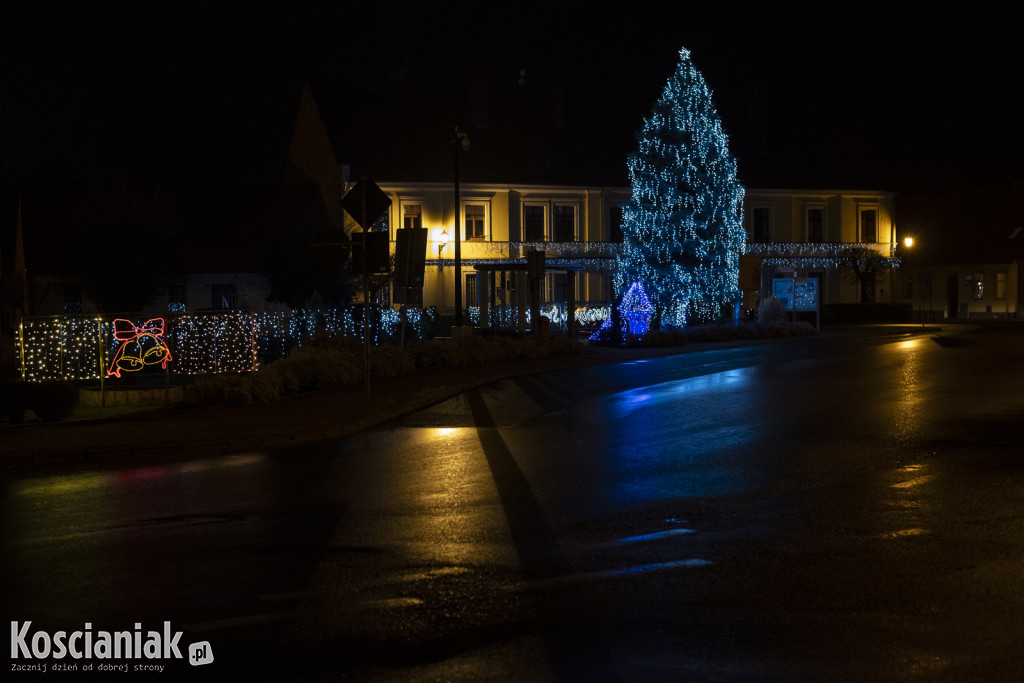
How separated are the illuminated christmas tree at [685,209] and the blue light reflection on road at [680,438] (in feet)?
66.6

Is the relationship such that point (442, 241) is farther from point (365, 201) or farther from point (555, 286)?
point (365, 201)

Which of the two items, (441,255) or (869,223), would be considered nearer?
(441,255)

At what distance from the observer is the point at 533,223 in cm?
5034

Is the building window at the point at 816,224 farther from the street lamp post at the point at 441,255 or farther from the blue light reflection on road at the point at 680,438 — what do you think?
the blue light reflection on road at the point at 680,438

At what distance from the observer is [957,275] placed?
59594mm

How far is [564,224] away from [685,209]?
11.4 metres

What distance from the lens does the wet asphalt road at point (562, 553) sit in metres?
5.11

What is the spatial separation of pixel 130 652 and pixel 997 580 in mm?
5078

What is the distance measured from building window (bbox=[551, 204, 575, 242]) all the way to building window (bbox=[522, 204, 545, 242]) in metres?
0.80

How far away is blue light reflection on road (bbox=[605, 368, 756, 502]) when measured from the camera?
31.5ft

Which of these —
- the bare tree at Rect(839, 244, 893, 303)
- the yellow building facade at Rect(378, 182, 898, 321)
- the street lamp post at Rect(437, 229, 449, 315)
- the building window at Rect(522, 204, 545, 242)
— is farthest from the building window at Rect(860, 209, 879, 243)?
the street lamp post at Rect(437, 229, 449, 315)

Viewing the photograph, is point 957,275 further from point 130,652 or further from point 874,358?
point 130,652

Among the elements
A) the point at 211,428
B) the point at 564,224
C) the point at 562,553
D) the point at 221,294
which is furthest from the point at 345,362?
the point at 564,224
